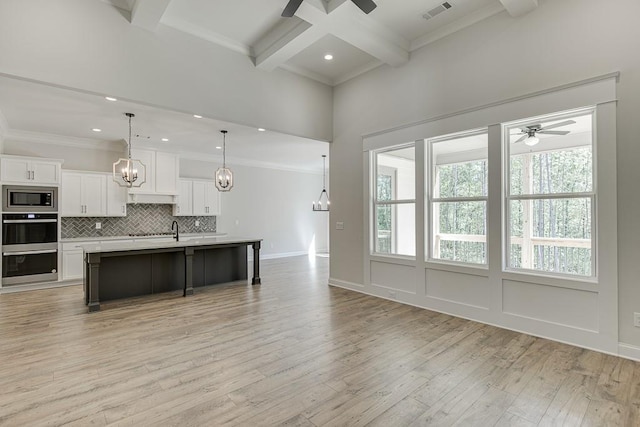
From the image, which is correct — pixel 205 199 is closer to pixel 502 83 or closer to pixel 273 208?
pixel 273 208

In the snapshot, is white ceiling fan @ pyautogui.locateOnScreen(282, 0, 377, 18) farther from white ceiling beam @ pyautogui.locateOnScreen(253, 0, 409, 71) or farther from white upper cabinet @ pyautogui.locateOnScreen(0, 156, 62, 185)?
white upper cabinet @ pyautogui.locateOnScreen(0, 156, 62, 185)

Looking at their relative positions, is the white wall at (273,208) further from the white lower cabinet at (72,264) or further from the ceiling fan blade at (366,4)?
the ceiling fan blade at (366,4)

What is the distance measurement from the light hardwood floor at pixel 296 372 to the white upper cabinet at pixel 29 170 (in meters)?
2.59

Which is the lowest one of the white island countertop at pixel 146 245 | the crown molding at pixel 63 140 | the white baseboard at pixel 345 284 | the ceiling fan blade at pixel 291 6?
the white baseboard at pixel 345 284

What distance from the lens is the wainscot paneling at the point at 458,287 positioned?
12.6ft

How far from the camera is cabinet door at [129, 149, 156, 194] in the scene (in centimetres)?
704

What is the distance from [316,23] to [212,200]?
5.91 metres

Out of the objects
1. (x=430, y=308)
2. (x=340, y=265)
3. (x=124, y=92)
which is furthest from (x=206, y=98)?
(x=430, y=308)

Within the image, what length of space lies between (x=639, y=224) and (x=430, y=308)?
7.68 ft

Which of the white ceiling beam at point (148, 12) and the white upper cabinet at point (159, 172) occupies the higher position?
the white ceiling beam at point (148, 12)

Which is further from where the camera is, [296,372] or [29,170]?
[29,170]

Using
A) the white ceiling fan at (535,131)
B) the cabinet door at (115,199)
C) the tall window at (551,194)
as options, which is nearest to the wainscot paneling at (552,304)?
the tall window at (551,194)

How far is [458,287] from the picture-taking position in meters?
4.08

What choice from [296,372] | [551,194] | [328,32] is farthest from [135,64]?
[551,194]
